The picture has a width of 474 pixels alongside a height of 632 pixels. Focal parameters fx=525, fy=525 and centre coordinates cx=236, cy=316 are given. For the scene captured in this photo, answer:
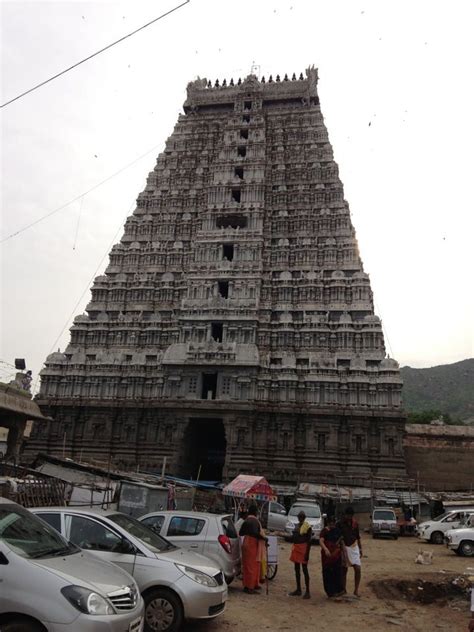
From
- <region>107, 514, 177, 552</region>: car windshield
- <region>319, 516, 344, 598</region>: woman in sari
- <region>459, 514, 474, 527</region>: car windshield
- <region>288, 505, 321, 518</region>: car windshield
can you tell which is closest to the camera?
<region>107, 514, 177, 552</region>: car windshield

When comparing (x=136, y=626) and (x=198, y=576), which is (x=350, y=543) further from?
(x=136, y=626)

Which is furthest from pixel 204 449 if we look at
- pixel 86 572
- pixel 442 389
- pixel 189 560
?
pixel 442 389

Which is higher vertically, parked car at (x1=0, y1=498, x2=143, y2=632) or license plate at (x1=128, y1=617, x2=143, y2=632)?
parked car at (x1=0, y1=498, x2=143, y2=632)

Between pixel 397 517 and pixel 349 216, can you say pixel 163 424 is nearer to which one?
pixel 397 517

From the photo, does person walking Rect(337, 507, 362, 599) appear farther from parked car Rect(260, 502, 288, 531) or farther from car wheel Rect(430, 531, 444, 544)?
car wheel Rect(430, 531, 444, 544)

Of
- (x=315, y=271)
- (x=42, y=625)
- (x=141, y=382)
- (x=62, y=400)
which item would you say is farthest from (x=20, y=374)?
(x=42, y=625)

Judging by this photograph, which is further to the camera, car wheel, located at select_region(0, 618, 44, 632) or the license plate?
the license plate

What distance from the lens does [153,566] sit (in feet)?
29.6

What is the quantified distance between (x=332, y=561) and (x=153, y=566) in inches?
190

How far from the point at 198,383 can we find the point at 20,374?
1182cm

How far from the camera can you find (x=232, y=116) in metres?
51.8

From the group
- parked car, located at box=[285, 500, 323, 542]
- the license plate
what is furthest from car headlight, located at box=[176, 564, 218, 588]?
parked car, located at box=[285, 500, 323, 542]

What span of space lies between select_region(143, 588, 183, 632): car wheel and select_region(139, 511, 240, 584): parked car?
2952 mm

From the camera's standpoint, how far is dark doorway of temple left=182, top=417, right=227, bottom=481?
124 ft
